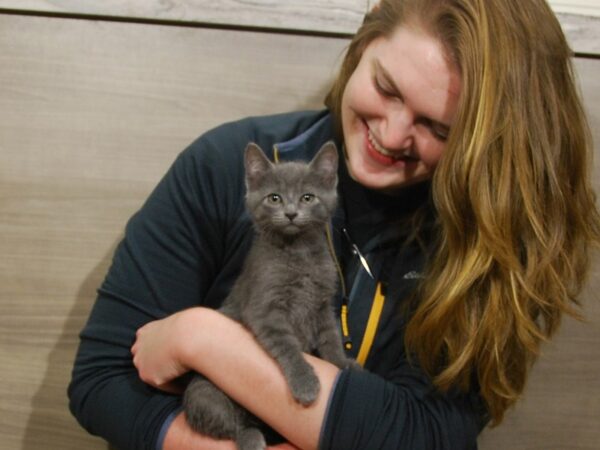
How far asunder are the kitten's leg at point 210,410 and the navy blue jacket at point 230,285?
0.06 meters

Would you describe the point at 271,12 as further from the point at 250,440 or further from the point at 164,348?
the point at 250,440

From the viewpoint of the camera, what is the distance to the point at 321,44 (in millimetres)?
1264

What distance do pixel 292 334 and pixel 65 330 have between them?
2.38ft

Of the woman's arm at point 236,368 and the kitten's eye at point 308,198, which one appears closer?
the woman's arm at point 236,368

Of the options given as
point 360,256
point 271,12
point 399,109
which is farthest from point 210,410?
point 271,12

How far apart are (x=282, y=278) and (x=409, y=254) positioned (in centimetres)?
27

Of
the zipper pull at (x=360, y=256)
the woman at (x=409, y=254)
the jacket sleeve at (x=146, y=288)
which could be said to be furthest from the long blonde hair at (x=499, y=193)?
the jacket sleeve at (x=146, y=288)

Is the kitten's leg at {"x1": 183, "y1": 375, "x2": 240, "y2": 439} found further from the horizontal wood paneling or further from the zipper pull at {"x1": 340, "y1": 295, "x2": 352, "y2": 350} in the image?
the horizontal wood paneling

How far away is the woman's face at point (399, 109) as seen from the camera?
0.88 m

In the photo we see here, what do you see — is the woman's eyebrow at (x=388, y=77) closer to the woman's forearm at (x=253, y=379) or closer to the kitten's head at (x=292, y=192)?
the kitten's head at (x=292, y=192)

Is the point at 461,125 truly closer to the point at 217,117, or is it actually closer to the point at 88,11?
the point at 217,117

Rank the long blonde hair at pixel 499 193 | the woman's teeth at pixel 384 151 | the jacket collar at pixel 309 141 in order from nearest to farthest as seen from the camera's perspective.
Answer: the long blonde hair at pixel 499 193 < the woman's teeth at pixel 384 151 < the jacket collar at pixel 309 141

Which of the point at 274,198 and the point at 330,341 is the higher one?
the point at 274,198

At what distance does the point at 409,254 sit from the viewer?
1072mm
